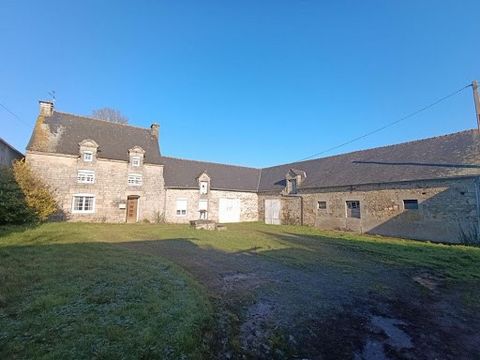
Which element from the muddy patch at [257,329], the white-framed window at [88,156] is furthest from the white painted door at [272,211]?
the muddy patch at [257,329]

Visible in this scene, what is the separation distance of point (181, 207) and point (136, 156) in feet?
18.5

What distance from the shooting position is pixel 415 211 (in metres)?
15.2

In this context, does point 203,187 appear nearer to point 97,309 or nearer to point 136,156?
point 136,156

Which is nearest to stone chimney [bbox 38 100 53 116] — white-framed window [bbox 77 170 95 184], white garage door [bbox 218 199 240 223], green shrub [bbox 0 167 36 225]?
white-framed window [bbox 77 170 95 184]

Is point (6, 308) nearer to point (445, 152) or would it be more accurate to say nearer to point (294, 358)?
point (294, 358)

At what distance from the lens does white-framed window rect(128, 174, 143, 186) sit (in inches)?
824

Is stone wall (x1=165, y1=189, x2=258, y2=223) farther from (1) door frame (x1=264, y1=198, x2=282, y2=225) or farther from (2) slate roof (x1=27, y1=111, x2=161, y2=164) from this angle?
(2) slate roof (x1=27, y1=111, x2=161, y2=164)

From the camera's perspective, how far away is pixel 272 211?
2441 centimetres

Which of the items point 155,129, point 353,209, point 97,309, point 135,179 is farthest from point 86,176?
point 353,209

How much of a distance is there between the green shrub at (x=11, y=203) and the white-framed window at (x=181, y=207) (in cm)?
1028

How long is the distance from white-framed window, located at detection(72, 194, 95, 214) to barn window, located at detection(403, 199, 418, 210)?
2115cm

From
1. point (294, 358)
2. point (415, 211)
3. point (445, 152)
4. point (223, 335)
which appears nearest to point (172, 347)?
point (223, 335)

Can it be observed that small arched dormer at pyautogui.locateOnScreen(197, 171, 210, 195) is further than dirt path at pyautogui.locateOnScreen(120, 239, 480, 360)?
Yes

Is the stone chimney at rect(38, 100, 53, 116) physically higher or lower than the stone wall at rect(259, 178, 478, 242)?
higher
